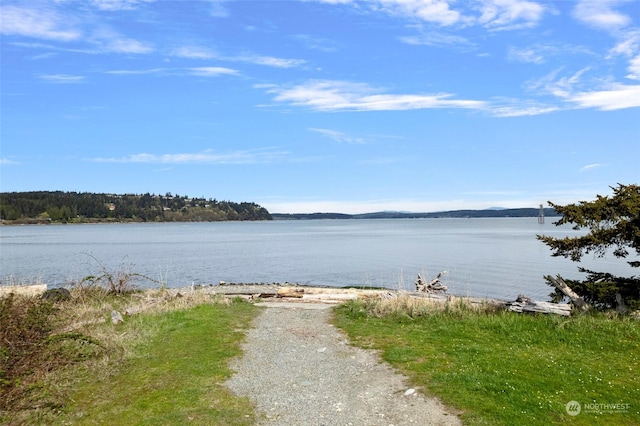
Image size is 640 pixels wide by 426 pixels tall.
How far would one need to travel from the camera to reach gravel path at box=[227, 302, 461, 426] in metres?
8.49

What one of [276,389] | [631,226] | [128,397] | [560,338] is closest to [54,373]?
[128,397]

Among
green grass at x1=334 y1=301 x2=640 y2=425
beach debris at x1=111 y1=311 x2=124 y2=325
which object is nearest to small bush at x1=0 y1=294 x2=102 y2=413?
beach debris at x1=111 y1=311 x2=124 y2=325

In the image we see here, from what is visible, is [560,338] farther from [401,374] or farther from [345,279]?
[345,279]

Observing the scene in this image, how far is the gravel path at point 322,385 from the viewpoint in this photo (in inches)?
334

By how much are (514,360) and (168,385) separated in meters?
7.68

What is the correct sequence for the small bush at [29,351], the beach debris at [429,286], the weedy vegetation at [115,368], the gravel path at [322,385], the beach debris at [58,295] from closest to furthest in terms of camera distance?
the gravel path at [322,385] < the weedy vegetation at [115,368] < the small bush at [29,351] < the beach debris at [58,295] < the beach debris at [429,286]

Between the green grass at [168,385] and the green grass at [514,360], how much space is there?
12.9ft

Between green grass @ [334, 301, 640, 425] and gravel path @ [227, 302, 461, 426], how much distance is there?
55 centimetres

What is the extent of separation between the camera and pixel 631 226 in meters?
15.2

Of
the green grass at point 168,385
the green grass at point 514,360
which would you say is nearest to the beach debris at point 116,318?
the green grass at point 168,385

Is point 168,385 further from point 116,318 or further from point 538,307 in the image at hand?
point 538,307

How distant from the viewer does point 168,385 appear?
10070 mm

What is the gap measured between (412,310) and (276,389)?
26.0 feet

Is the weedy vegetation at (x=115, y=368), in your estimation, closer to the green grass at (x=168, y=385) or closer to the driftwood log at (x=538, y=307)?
the green grass at (x=168, y=385)
